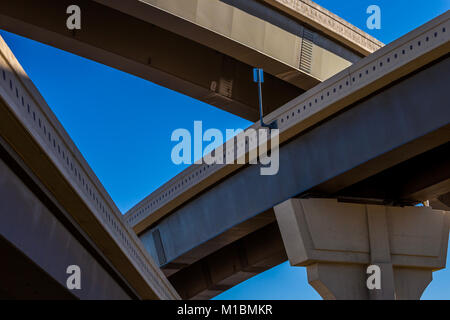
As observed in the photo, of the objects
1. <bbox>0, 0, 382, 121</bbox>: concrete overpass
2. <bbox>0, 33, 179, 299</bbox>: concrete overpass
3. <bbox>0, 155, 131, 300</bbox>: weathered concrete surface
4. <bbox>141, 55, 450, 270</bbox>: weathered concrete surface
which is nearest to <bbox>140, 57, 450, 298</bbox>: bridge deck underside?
<bbox>141, 55, 450, 270</bbox>: weathered concrete surface

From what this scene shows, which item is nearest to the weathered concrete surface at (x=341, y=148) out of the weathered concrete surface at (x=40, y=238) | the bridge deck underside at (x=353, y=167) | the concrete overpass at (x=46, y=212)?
the bridge deck underside at (x=353, y=167)

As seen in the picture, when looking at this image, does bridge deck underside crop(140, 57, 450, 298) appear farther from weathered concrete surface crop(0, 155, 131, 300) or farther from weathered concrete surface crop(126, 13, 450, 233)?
weathered concrete surface crop(0, 155, 131, 300)

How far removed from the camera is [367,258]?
14.1 metres

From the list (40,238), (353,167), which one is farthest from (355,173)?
(40,238)

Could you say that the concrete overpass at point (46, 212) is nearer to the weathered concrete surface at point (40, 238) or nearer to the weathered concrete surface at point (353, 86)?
the weathered concrete surface at point (40, 238)

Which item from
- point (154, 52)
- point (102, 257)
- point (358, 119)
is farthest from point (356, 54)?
point (102, 257)

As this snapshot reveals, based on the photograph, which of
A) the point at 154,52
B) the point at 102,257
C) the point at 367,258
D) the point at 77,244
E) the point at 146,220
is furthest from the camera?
the point at 146,220

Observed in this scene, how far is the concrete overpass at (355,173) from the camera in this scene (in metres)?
11.9

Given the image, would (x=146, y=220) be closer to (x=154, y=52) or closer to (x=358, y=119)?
(x=154, y=52)

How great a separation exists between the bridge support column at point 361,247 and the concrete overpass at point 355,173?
0.09ft

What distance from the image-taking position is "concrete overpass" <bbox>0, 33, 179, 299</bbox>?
24.1 ft

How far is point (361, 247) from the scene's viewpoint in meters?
14.1

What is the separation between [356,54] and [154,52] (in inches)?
234

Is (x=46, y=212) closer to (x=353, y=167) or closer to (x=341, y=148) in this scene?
(x=353, y=167)
